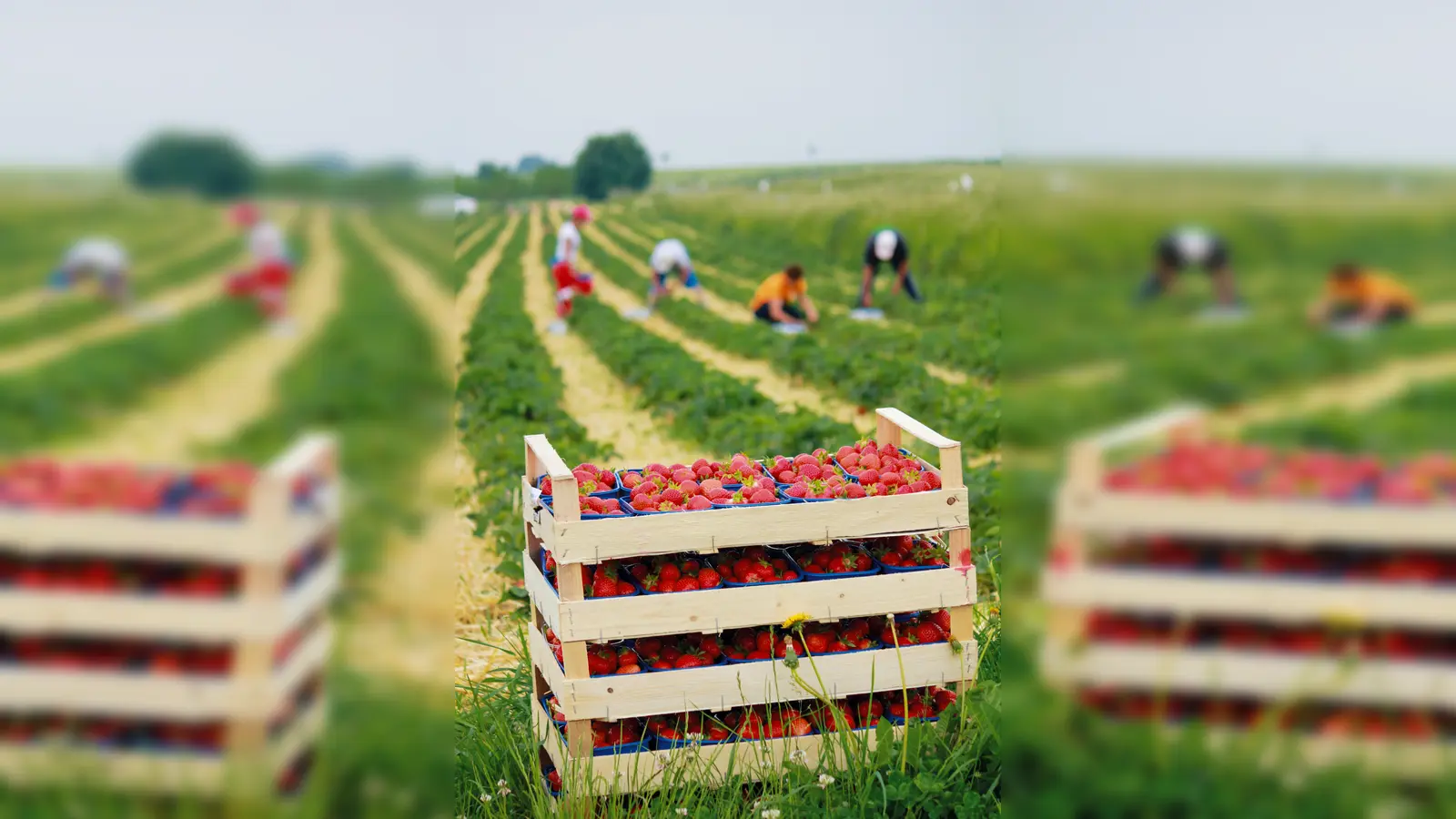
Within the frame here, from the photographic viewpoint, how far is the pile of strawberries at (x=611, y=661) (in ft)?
9.74

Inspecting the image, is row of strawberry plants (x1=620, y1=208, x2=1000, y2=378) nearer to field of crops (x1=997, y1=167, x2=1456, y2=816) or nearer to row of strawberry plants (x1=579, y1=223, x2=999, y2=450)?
row of strawberry plants (x1=579, y1=223, x2=999, y2=450)

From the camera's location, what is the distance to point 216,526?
55.9 inches

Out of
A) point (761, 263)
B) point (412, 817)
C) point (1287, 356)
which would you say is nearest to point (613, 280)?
point (761, 263)

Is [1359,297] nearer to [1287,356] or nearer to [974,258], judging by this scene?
[1287,356]

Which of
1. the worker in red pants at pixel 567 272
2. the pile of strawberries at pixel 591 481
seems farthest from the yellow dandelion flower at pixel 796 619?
the worker in red pants at pixel 567 272

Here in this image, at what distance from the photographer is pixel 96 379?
137 centimetres

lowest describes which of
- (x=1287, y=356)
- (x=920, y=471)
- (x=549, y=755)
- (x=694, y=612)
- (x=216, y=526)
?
(x=549, y=755)

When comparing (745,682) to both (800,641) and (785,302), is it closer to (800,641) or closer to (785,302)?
(800,641)

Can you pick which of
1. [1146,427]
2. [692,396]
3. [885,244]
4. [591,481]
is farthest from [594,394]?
[1146,427]

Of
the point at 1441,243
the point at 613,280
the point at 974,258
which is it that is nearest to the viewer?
the point at 1441,243

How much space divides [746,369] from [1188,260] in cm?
990

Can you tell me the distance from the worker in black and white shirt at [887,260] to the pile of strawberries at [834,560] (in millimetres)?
9177

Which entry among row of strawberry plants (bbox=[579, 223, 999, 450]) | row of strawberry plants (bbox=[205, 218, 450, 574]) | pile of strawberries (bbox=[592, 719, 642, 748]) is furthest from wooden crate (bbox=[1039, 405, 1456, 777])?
row of strawberry plants (bbox=[579, 223, 999, 450])

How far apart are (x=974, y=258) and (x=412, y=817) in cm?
1216
